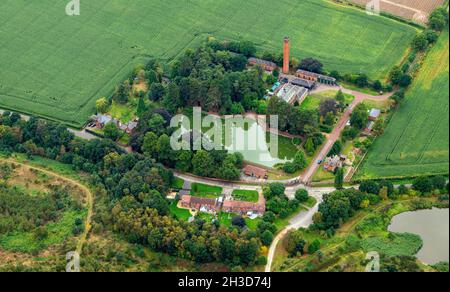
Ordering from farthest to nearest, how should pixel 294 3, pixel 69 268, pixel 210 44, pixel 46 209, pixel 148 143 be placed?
1. pixel 294 3
2. pixel 210 44
3. pixel 148 143
4. pixel 46 209
5. pixel 69 268

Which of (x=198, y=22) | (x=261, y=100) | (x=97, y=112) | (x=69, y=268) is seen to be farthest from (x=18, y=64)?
(x=69, y=268)

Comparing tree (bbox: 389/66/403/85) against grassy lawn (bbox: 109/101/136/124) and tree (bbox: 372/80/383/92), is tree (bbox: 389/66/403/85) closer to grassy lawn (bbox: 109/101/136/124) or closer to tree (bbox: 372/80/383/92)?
tree (bbox: 372/80/383/92)

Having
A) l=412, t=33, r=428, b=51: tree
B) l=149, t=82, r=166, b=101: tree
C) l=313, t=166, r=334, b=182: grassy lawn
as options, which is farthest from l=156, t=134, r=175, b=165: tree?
l=412, t=33, r=428, b=51: tree

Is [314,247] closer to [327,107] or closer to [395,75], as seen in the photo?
[327,107]

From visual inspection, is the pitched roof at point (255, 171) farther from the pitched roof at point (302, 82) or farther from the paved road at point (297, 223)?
the pitched roof at point (302, 82)

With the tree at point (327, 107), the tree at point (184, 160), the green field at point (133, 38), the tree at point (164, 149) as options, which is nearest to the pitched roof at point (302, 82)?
the green field at point (133, 38)

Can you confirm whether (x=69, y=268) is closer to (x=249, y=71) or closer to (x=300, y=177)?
(x=300, y=177)
